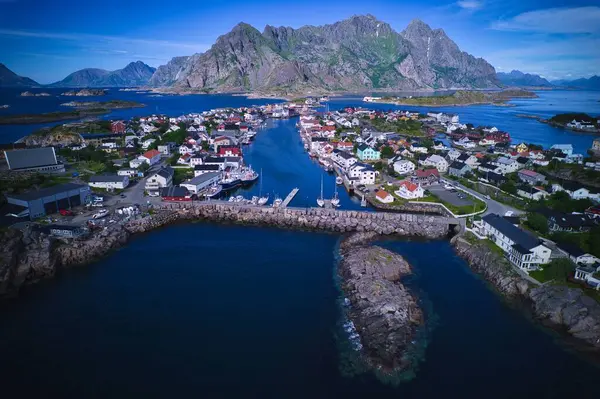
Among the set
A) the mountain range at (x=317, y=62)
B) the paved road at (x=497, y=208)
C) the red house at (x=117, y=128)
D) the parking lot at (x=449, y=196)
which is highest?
the mountain range at (x=317, y=62)

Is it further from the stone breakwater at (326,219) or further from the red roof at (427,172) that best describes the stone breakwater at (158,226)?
the red roof at (427,172)

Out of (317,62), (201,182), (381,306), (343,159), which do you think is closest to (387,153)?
(343,159)

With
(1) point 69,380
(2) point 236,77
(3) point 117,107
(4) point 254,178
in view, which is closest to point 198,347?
(1) point 69,380

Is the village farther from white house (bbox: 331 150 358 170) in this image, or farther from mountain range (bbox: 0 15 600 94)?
mountain range (bbox: 0 15 600 94)

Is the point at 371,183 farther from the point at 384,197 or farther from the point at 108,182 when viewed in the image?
the point at 108,182

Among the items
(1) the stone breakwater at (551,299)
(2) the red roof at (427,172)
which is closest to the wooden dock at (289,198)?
(2) the red roof at (427,172)

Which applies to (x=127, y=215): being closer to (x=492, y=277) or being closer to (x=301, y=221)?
(x=301, y=221)

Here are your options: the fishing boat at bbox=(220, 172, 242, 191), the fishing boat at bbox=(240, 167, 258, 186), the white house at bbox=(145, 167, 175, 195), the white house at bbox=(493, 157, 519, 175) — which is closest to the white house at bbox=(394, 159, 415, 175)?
the white house at bbox=(493, 157, 519, 175)
